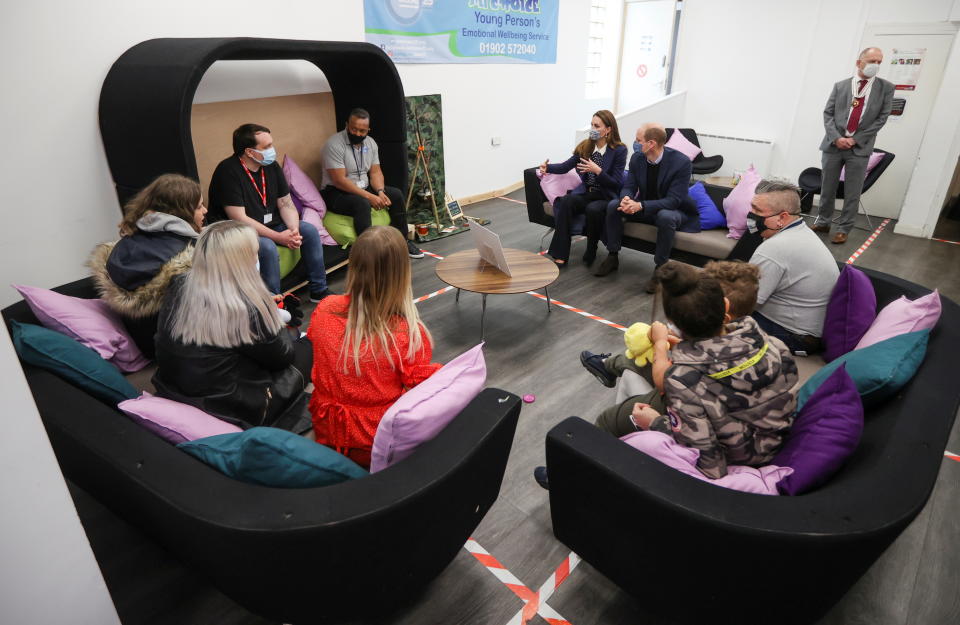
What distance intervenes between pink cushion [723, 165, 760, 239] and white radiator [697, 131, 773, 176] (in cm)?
331

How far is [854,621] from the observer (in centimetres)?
186

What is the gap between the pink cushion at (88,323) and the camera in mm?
2256

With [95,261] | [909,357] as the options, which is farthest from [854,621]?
[95,261]

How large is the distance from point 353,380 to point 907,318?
2070mm

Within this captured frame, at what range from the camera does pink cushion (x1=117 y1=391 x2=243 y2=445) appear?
5.37 feet

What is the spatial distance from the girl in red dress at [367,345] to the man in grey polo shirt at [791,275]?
1832mm

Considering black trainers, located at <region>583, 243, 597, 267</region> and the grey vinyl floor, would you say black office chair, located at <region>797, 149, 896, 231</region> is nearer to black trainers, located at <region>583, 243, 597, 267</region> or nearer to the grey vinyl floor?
black trainers, located at <region>583, 243, 597, 267</region>

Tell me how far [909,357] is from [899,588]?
0.87 meters

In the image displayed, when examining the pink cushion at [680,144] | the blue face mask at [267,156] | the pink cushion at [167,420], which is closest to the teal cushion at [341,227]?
the blue face mask at [267,156]

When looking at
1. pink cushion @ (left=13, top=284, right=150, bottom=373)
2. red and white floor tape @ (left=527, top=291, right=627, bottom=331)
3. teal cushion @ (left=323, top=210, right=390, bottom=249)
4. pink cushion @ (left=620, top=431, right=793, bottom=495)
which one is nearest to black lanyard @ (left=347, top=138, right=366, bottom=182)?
teal cushion @ (left=323, top=210, right=390, bottom=249)

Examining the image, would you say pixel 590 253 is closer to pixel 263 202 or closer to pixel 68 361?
pixel 263 202

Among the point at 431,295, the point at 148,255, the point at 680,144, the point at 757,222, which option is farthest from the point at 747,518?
the point at 680,144

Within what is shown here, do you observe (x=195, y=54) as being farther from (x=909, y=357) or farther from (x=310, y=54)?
(x=909, y=357)

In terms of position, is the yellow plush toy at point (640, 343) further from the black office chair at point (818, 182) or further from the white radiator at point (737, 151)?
the white radiator at point (737, 151)
